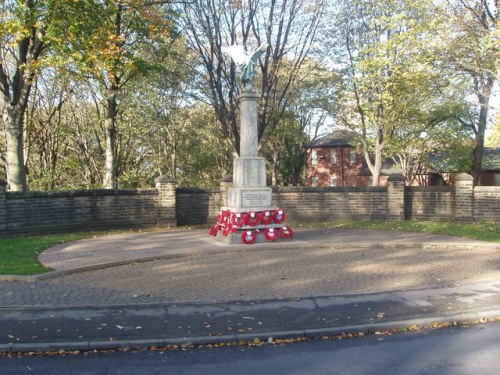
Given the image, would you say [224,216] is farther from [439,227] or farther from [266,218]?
[439,227]

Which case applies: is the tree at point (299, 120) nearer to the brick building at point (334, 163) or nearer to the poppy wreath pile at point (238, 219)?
the brick building at point (334, 163)

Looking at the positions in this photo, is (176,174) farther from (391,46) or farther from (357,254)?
(357,254)

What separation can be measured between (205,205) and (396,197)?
26.3ft

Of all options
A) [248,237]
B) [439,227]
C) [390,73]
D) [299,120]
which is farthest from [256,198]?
[299,120]

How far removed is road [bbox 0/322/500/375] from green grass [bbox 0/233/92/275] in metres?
4.92

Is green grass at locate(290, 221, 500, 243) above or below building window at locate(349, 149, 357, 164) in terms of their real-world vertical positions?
below

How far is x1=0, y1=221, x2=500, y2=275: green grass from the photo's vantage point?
10.8 metres

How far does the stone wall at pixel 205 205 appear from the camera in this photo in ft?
57.3

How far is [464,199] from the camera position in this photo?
20.0 meters

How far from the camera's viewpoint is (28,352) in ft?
19.4

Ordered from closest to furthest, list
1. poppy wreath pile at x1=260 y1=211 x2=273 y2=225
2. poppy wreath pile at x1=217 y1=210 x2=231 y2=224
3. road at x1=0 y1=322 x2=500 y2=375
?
road at x1=0 y1=322 x2=500 y2=375, poppy wreath pile at x1=260 y1=211 x2=273 y2=225, poppy wreath pile at x1=217 y1=210 x2=231 y2=224

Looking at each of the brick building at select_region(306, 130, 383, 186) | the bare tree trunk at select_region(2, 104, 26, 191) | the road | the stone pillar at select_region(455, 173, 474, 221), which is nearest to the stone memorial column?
the bare tree trunk at select_region(2, 104, 26, 191)

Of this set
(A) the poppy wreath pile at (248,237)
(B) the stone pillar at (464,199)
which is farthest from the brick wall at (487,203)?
(A) the poppy wreath pile at (248,237)

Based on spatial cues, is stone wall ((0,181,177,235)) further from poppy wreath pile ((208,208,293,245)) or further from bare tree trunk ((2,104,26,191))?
poppy wreath pile ((208,208,293,245))
